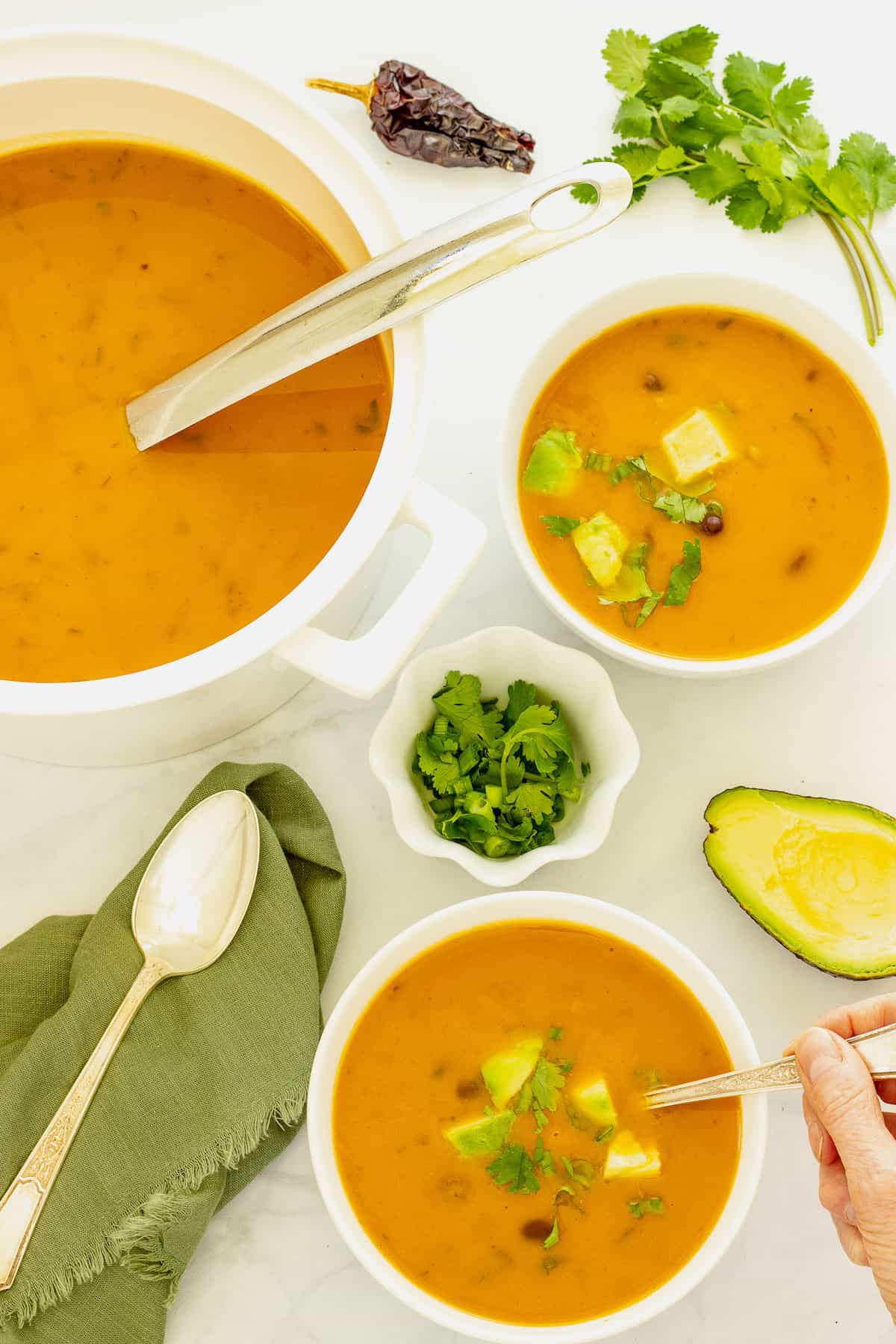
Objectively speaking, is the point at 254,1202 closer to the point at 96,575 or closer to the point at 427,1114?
the point at 427,1114

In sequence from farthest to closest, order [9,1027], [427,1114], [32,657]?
[9,1027] < [427,1114] < [32,657]

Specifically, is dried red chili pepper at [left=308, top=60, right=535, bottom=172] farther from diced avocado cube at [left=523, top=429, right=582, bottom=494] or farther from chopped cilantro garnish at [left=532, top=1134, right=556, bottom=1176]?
chopped cilantro garnish at [left=532, top=1134, right=556, bottom=1176]

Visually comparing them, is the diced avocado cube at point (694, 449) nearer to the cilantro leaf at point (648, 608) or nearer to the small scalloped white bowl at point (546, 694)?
the cilantro leaf at point (648, 608)

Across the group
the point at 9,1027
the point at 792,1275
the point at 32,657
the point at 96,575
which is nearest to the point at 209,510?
the point at 96,575

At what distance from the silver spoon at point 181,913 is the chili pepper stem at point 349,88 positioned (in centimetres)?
100

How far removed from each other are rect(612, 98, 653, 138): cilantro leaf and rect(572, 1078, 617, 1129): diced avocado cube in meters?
1.30

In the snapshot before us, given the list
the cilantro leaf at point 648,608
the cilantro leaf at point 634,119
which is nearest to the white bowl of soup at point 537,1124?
the cilantro leaf at point 648,608

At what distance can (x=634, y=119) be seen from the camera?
1.73 m

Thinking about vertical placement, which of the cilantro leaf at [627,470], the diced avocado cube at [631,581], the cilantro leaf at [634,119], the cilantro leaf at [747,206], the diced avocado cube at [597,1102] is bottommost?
the diced avocado cube at [597,1102]

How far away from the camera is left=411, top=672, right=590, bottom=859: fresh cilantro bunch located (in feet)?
5.34

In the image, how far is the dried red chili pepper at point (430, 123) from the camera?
1718 millimetres

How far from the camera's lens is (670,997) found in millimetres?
1572

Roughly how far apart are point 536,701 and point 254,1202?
80 cm

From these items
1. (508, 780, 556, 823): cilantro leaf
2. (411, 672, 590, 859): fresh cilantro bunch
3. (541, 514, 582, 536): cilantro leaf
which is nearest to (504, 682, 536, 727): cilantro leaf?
(411, 672, 590, 859): fresh cilantro bunch
